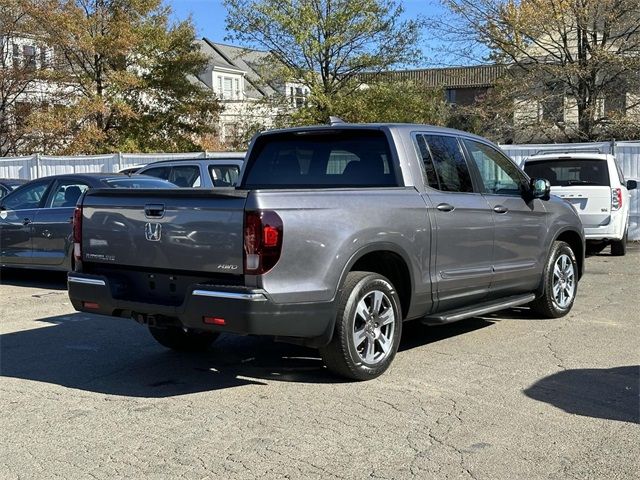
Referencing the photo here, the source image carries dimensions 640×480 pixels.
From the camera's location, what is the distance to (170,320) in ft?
17.3

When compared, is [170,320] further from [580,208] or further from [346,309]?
[580,208]

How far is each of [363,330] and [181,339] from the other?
1881 mm

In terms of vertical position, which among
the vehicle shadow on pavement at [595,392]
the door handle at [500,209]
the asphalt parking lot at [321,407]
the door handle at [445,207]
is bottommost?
the vehicle shadow on pavement at [595,392]

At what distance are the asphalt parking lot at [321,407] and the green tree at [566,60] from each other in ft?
48.1

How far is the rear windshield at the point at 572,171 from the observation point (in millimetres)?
12367

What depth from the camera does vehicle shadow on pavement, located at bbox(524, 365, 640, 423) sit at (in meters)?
4.90

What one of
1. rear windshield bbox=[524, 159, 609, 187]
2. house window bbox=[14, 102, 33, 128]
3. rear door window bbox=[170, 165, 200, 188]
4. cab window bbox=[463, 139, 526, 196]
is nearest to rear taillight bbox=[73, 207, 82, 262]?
cab window bbox=[463, 139, 526, 196]

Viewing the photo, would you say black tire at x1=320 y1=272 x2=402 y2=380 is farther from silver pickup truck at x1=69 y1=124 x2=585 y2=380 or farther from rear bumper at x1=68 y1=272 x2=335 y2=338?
rear bumper at x1=68 y1=272 x2=335 y2=338

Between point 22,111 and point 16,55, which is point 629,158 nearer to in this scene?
point 22,111

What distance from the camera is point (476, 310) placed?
6.52 m

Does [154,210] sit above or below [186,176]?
below

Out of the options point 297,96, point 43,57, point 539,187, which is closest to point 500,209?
point 539,187

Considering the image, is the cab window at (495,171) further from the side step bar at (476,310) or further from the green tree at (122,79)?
the green tree at (122,79)

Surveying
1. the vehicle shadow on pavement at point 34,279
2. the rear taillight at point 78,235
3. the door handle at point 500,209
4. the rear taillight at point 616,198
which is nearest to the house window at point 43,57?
the vehicle shadow on pavement at point 34,279
